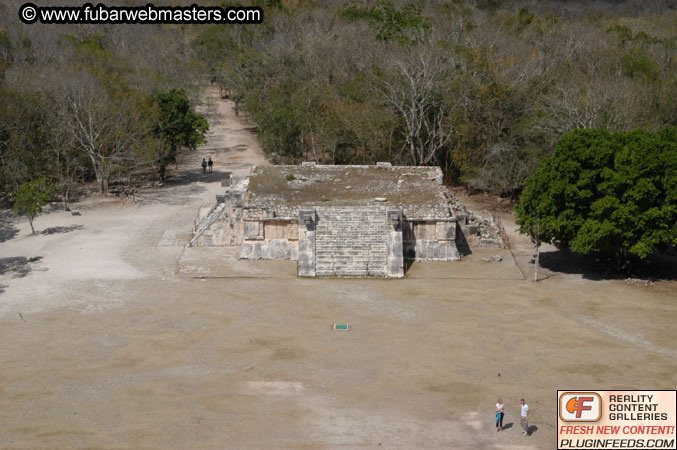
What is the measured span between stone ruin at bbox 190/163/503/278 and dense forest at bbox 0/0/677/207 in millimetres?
9018

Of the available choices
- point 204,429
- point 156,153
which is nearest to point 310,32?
point 156,153

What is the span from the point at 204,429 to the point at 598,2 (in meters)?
100

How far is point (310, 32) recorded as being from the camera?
74.9m

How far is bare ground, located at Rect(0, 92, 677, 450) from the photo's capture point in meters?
21.2

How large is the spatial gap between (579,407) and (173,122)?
39.2 m

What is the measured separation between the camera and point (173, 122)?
52219mm

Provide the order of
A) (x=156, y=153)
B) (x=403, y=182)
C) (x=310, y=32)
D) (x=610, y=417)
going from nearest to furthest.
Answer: (x=610, y=417) < (x=403, y=182) < (x=156, y=153) < (x=310, y=32)

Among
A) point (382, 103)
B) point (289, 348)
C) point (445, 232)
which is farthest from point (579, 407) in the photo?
point (382, 103)

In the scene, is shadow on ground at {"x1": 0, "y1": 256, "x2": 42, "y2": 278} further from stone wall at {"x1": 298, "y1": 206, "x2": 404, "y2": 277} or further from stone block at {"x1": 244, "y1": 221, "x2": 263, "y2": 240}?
stone wall at {"x1": 298, "y1": 206, "x2": 404, "y2": 277}

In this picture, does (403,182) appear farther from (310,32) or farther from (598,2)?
(598,2)

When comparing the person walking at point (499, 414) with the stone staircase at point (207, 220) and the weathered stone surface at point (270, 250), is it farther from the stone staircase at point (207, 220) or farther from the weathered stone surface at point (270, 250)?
the stone staircase at point (207, 220)

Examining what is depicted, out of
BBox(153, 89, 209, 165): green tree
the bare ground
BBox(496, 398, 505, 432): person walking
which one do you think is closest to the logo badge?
the bare ground

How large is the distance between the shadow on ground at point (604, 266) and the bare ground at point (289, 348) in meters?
1.10

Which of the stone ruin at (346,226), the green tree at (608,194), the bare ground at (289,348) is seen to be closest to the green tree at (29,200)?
the bare ground at (289,348)
